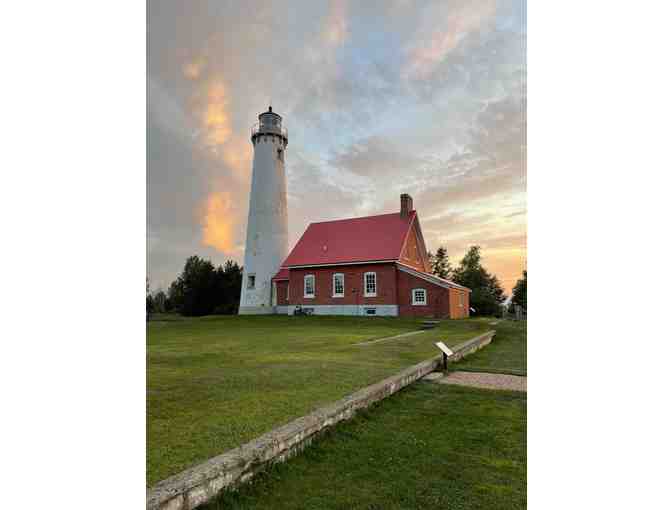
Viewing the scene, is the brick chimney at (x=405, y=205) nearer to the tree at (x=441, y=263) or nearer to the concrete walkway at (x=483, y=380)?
the concrete walkway at (x=483, y=380)

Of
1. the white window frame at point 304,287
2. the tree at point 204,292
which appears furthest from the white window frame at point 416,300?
the tree at point 204,292

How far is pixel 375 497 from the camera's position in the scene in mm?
1658

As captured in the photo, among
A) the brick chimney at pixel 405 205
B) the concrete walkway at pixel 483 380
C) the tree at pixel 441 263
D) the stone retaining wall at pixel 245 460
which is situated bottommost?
the concrete walkway at pixel 483 380

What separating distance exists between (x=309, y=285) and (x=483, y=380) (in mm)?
14266

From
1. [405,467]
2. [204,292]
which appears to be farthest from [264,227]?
[405,467]

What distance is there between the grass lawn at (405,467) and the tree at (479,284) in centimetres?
2014

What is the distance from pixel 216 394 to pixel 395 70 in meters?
2.66

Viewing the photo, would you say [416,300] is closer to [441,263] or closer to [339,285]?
[339,285]

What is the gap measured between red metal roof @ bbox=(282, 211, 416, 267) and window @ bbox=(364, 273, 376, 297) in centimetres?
67

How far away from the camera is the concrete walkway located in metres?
3.93

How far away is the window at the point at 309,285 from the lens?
18.1m

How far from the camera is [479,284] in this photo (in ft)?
96.7

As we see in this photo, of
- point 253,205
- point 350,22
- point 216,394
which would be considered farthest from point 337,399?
point 253,205

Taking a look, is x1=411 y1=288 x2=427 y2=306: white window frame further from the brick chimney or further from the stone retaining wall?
the stone retaining wall
